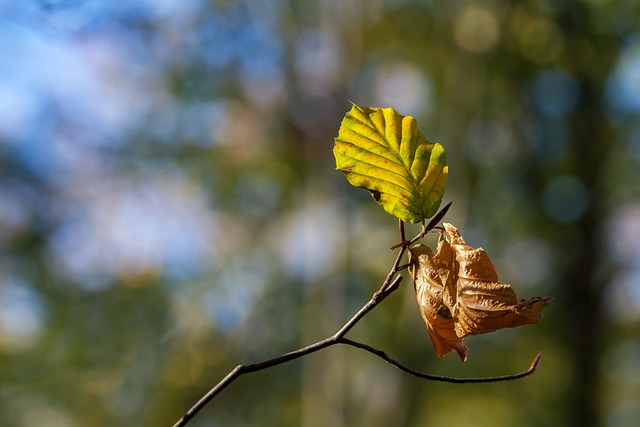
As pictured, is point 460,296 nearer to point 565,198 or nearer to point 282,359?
point 282,359

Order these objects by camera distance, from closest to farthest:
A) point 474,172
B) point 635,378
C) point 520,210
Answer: point 474,172
point 520,210
point 635,378

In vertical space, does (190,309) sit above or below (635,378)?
above

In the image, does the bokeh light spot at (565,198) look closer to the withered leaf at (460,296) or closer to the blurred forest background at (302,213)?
the blurred forest background at (302,213)

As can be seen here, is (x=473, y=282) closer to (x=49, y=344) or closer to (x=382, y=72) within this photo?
(x=382, y=72)

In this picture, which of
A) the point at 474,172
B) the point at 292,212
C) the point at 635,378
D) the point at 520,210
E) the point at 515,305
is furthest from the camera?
the point at 635,378

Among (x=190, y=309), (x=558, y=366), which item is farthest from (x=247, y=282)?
(x=558, y=366)

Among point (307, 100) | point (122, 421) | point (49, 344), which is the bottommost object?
point (122, 421)
